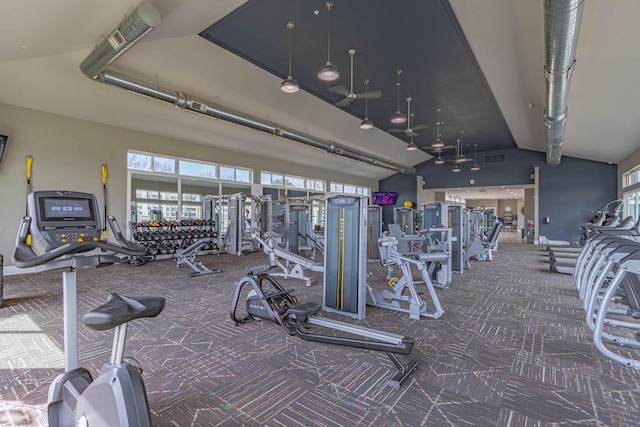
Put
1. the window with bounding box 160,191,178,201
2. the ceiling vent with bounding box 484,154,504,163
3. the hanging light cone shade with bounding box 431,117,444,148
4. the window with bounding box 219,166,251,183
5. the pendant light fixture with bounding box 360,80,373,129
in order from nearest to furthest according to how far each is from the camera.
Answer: the pendant light fixture with bounding box 360,80,373,129
the window with bounding box 160,191,178,201
the hanging light cone shade with bounding box 431,117,444,148
the window with bounding box 219,166,251,183
the ceiling vent with bounding box 484,154,504,163

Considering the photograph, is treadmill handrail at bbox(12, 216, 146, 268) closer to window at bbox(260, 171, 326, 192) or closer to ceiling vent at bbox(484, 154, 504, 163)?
window at bbox(260, 171, 326, 192)

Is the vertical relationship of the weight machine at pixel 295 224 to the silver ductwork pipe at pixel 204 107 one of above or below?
below

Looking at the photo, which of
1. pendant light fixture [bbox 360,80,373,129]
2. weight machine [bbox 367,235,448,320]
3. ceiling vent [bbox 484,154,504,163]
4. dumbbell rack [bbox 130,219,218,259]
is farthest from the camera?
ceiling vent [bbox 484,154,504,163]

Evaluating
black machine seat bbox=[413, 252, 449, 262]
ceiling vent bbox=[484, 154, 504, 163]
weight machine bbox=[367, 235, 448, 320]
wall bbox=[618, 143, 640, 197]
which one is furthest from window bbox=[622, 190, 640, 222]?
weight machine bbox=[367, 235, 448, 320]

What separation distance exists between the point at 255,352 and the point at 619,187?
49.5ft

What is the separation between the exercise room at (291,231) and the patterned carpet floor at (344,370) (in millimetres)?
24

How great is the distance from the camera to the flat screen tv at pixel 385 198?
1892cm

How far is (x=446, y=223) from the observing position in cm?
670

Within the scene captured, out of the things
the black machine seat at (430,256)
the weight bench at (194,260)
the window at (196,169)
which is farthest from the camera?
the window at (196,169)

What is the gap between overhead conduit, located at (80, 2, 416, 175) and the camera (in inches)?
163

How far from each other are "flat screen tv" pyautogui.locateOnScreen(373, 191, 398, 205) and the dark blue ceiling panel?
960 cm

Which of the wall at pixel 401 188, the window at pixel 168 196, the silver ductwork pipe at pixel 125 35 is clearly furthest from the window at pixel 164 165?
the wall at pixel 401 188

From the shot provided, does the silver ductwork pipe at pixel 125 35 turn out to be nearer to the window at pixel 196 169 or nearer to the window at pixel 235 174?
the window at pixel 196 169

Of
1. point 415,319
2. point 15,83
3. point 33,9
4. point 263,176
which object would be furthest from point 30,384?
point 263,176
